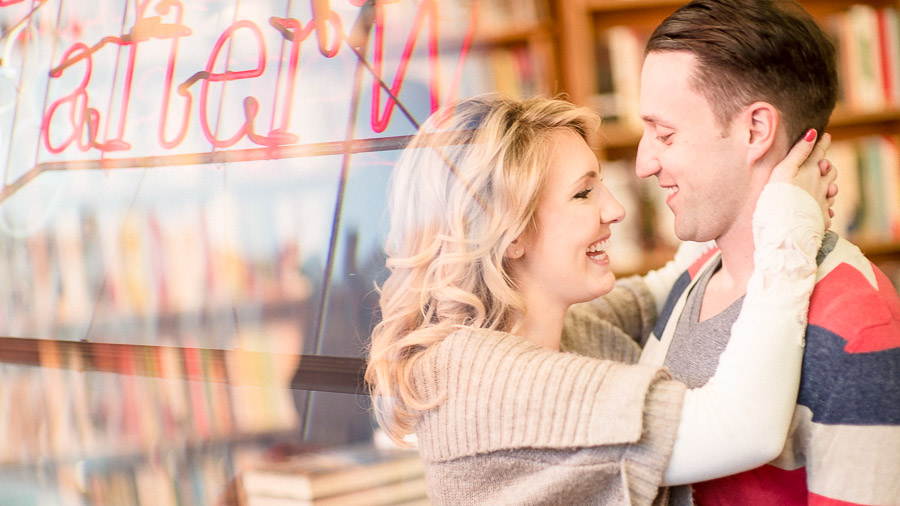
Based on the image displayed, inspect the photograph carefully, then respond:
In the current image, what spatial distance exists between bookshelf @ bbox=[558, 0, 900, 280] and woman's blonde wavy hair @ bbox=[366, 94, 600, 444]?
1425mm

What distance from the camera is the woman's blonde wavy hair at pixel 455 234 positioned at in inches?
38.1

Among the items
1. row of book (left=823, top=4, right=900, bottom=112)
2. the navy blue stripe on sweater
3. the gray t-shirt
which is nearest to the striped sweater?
the navy blue stripe on sweater

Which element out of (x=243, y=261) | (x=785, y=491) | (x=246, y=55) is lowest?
(x=785, y=491)

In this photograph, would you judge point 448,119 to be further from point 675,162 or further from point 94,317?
point 94,317

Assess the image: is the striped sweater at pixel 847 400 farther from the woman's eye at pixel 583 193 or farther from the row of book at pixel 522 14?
the row of book at pixel 522 14

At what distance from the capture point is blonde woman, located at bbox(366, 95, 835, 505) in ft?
Answer: 2.79

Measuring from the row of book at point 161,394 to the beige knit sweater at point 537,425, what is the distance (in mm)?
210

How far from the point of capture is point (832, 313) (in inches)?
34.1

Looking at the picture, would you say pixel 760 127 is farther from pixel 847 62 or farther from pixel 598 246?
pixel 847 62

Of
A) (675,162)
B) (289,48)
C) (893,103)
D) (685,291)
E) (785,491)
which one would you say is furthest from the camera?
(893,103)

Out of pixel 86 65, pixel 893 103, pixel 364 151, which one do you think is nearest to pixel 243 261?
pixel 364 151

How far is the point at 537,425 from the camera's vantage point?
91 cm

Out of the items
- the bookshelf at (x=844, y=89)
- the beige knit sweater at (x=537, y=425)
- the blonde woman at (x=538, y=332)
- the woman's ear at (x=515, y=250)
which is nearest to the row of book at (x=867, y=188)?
the bookshelf at (x=844, y=89)

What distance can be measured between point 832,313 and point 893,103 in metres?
2.07
